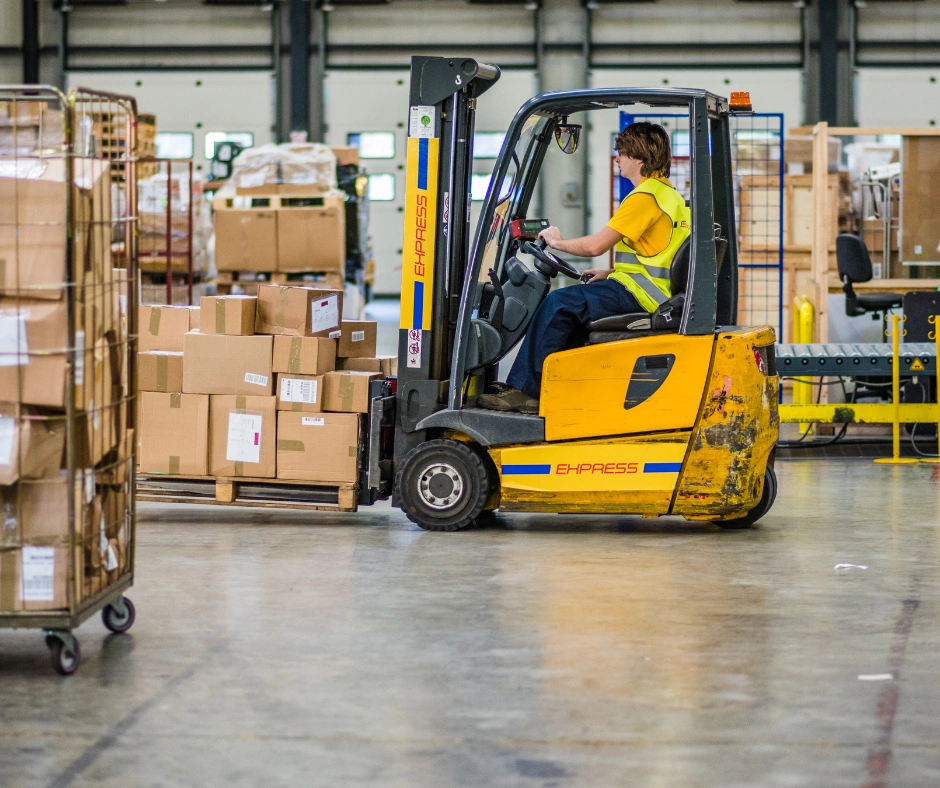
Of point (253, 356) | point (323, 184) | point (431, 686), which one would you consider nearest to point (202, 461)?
point (253, 356)

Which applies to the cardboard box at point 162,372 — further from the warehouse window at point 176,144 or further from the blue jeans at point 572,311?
the warehouse window at point 176,144

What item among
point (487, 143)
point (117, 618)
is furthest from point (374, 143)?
point (117, 618)

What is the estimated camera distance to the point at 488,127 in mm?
22609

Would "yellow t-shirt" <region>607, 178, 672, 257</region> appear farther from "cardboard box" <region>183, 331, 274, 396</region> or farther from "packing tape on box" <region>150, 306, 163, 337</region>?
"packing tape on box" <region>150, 306, 163, 337</region>

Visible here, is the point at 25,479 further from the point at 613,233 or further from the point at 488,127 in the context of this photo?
the point at 488,127

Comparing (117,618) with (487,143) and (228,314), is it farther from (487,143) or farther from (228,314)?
(487,143)

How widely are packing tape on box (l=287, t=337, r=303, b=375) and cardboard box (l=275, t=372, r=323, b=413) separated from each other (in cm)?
3

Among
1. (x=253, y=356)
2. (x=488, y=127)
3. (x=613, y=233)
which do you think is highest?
(x=488, y=127)

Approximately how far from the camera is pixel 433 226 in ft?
19.9

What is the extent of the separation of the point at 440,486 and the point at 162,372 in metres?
1.45

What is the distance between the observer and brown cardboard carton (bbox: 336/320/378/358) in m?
6.51

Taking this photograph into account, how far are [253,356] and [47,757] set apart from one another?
3.20 meters

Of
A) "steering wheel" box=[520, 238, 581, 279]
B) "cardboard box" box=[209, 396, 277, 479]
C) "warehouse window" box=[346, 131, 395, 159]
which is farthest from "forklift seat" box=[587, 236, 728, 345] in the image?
"warehouse window" box=[346, 131, 395, 159]

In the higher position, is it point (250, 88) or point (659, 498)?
point (250, 88)
